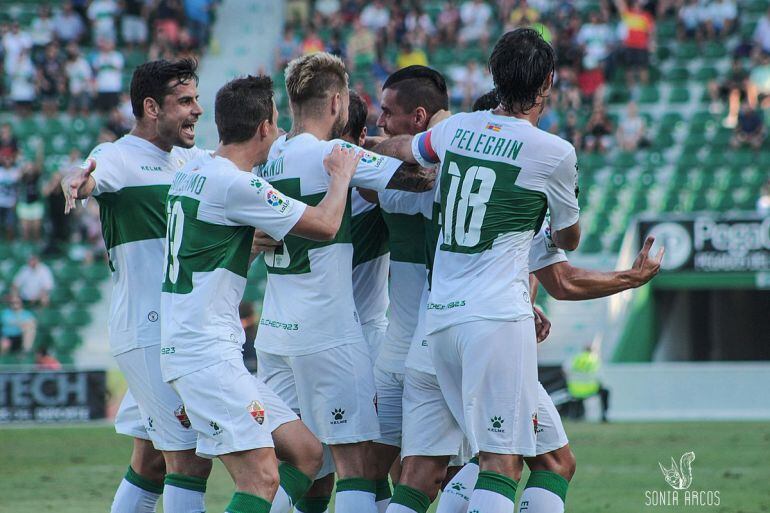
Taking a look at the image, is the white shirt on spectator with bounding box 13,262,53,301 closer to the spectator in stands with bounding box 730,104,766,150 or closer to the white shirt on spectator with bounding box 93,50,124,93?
the white shirt on spectator with bounding box 93,50,124,93

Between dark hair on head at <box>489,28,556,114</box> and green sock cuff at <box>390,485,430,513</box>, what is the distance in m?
1.98

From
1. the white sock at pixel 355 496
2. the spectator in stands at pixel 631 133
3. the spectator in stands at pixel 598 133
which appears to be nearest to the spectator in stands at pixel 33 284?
the spectator in stands at pixel 598 133

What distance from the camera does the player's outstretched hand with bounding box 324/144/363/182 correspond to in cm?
593

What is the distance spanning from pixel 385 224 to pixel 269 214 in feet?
3.85

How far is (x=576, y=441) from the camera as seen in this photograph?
14609 millimetres

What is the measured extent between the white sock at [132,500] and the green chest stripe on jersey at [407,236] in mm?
1862

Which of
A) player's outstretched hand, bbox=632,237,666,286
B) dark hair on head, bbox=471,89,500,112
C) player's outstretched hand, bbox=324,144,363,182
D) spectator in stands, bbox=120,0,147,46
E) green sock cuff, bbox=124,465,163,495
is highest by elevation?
spectator in stands, bbox=120,0,147,46

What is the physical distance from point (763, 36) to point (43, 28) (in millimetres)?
14716

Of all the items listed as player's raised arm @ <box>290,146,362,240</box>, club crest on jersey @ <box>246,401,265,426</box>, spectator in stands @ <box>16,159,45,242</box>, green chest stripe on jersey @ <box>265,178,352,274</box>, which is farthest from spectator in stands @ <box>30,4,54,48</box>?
club crest on jersey @ <box>246,401,265,426</box>

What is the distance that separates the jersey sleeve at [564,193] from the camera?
5.66 m

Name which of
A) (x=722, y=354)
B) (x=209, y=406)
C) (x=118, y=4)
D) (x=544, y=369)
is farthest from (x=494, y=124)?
(x=118, y=4)

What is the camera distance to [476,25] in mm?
25172

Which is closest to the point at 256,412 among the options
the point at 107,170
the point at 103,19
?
the point at 107,170

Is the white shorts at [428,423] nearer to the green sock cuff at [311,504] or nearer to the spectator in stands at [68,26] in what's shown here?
the green sock cuff at [311,504]
